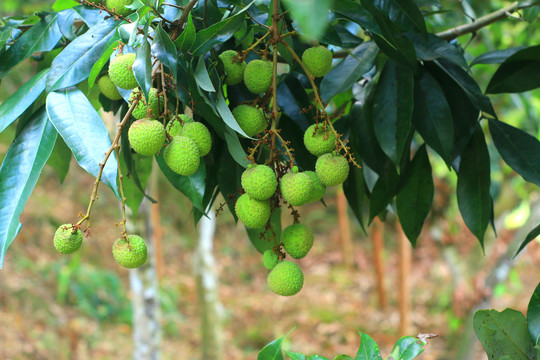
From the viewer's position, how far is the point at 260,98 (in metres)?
0.74

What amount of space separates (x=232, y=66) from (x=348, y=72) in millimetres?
200

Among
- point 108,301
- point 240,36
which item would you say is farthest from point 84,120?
point 108,301

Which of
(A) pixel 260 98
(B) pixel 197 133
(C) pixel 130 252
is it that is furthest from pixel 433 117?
(C) pixel 130 252

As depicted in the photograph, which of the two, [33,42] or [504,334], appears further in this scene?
[33,42]

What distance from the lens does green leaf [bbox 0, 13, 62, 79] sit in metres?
0.83

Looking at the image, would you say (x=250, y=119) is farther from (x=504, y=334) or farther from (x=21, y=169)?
(x=504, y=334)

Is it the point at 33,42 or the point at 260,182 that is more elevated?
the point at 33,42

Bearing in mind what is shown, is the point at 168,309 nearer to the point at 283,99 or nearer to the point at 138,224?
the point at 138,224

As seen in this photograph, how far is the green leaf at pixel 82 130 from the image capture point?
0.63 metres

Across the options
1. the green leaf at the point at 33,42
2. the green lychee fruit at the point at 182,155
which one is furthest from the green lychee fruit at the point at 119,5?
the green lychee fruit at the point at 182,155

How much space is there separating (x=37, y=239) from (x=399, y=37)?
481 centimetres

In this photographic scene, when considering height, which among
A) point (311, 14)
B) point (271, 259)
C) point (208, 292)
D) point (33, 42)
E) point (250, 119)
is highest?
point (311, 14)

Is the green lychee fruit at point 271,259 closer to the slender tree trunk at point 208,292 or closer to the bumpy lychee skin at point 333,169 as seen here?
the bumpy lychee skin at point 333,169

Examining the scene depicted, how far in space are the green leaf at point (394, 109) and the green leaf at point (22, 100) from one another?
0.52 meters
